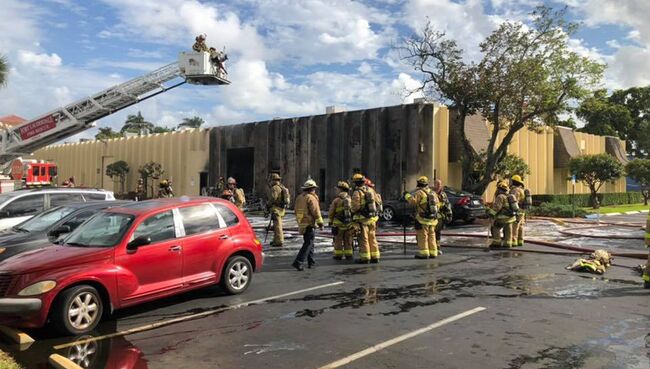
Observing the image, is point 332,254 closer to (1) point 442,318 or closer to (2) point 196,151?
(1) point 442,318

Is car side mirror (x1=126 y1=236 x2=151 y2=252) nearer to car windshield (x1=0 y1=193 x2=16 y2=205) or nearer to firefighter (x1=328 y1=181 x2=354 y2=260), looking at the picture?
firefighter (x1=328 y1=181 x2=354 y2=260)

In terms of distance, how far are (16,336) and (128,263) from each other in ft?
4.53

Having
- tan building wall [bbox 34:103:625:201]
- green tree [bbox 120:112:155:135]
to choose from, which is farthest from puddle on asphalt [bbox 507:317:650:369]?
green tree [bbox 120:112:155:135]

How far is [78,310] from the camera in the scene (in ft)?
19.6

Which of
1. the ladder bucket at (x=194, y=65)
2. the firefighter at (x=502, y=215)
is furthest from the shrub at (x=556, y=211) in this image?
the ladder bucket at (x=194, y=65)

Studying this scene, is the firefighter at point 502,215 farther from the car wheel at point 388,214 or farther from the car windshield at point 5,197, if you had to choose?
the car windshield at point 5,197

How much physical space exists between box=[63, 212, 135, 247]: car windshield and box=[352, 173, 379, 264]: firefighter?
5.01m

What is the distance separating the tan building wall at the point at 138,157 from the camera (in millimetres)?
34594

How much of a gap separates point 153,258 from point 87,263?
0.85 m

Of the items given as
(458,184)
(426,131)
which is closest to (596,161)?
(458,184)

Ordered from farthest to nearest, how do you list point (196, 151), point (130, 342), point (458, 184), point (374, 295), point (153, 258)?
point (196, 151) → point (458, 184) → point (374, 295) → point (153, 258) → point (130, 342)

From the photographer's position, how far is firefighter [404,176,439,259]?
11266 millimetres

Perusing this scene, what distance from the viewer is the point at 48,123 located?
2230cm

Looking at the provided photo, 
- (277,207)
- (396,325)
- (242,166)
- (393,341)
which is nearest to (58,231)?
(396,325)
